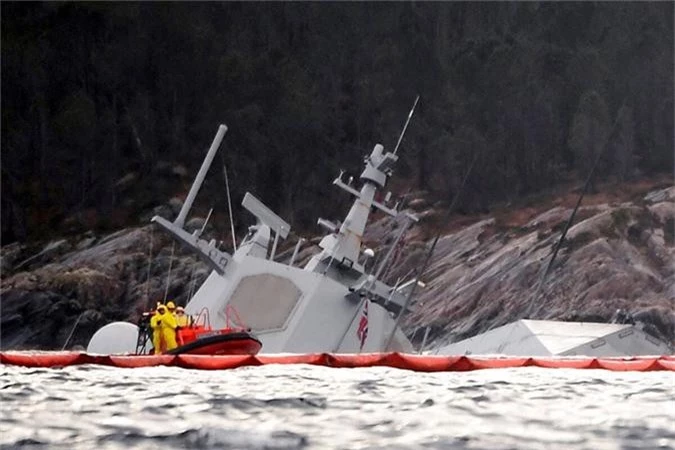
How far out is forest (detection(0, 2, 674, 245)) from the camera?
20469mm

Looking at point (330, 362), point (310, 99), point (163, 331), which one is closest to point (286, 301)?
point (163, 331)

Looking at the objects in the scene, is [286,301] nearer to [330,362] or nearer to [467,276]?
[330,362]

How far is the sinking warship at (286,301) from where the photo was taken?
24.0 feet

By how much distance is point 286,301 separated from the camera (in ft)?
24.4

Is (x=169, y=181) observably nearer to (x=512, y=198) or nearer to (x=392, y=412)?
(x=512, y=198)

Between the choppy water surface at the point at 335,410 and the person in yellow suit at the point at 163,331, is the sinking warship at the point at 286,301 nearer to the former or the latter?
the person in yellow suit at the point at 163,331

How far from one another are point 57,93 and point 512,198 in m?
9.91

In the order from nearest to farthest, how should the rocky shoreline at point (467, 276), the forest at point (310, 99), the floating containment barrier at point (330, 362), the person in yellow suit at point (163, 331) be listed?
the floating containment barrier at point (330, 362)
the person in yellow suit at point (163, 331)
the rocky shoreline at point (467, 276)
the forest at point (310, 99)

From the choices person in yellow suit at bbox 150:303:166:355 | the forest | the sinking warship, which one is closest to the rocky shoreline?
the forest

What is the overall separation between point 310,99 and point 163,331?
16.2 m

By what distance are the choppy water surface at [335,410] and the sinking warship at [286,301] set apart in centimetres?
336

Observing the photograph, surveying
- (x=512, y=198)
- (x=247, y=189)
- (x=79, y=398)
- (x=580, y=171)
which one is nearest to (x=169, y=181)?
(x=247, y=189)

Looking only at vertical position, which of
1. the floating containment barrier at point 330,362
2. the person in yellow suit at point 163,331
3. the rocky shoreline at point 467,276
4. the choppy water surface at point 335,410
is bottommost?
the choppy water surface at point 335,410

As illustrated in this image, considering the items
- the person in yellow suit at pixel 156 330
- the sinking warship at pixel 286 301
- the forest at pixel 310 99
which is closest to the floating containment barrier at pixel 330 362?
the person in yellow suit at pixel 156 330
